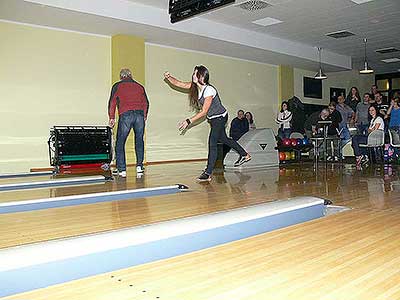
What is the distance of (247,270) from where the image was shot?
64.5 inches

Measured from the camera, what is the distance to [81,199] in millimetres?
3625

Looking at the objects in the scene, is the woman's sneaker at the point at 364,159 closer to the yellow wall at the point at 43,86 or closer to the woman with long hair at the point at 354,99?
the woman with long hair at the point at 354,99

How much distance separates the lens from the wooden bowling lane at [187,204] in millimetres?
2500

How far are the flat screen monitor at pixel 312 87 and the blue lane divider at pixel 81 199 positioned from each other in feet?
32.5

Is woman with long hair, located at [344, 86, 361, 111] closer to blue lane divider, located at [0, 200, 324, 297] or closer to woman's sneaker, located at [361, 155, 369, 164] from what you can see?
woman's sneaker, located at [361, 155, 369, 164]

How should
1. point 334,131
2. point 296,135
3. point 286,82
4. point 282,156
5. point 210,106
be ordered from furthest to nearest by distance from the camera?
point 286,82 → point 296,135 → point 334,131 → point 282,156 → point 210,106

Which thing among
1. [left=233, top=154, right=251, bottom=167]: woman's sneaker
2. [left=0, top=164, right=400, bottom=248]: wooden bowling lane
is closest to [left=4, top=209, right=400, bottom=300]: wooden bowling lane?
[left=0, top=164, right=400, bottom=248]: wooden bowling lane

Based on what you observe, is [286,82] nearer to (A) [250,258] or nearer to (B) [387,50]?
(B) [387,50]

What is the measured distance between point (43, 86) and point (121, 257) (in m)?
6.81

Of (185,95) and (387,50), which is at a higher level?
(387,50)

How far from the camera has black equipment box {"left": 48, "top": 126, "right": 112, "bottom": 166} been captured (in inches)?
267

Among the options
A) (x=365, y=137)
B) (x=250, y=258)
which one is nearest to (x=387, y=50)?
(x=365, y=137)

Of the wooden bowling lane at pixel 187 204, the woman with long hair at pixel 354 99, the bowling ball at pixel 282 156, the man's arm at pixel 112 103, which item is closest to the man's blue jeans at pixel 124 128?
the man's arm at pixel 112 103

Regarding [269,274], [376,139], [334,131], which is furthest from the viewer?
[334,131]
